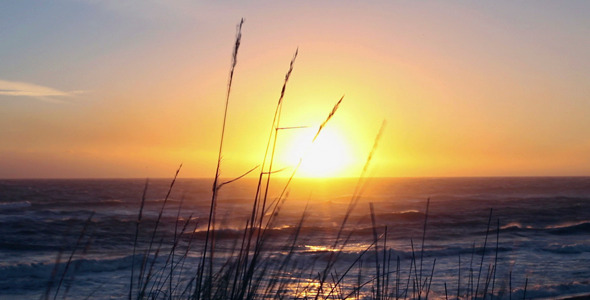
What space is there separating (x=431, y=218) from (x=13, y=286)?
19676 mm

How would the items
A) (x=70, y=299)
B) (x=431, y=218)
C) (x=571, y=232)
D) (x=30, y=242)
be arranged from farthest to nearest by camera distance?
(x=431, y=218)
(x=571, y=232)
(x=30, y=242)
(x=70, y=299)

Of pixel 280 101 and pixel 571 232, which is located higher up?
pixel 280 101

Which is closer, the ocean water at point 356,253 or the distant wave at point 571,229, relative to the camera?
the ocean water at point 356,253

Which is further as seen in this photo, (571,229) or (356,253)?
(571,229)

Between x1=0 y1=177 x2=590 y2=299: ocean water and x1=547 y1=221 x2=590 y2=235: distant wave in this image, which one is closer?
x1=0 y1=177 x2=590 y2=299: ocean water

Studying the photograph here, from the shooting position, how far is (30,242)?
17562 mm

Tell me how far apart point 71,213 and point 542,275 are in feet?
77.3

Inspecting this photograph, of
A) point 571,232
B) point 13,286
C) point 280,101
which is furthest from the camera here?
point 571,232

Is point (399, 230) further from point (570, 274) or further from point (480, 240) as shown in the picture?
point (570, 274)

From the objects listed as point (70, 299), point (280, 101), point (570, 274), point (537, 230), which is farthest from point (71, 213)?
point (280, 101)

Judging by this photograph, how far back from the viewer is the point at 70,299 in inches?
381

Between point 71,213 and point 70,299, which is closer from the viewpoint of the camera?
point 70,299

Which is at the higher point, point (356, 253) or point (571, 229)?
point (571, 229)

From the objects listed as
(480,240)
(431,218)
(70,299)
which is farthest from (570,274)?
(431,218)
